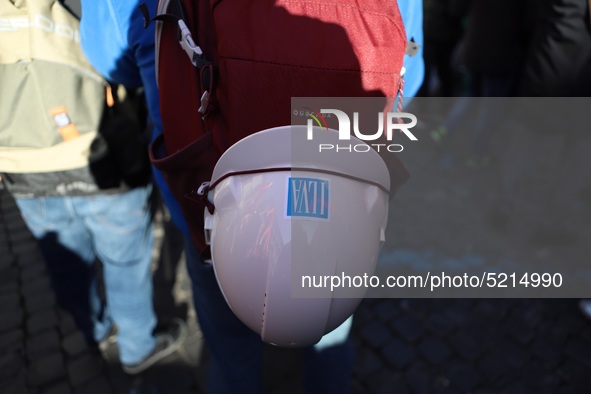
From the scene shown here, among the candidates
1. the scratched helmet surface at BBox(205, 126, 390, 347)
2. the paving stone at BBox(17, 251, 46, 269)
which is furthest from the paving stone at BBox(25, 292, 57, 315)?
the scratched helmet surface at BBox(205, 126, 390, 347)

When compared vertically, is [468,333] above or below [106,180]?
below

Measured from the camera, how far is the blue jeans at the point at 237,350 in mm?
1602

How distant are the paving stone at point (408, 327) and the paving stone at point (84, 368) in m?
1.67

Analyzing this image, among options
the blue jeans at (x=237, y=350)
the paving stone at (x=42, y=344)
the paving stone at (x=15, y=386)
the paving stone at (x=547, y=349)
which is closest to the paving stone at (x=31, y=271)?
the paving stone at (x=42, y=344)

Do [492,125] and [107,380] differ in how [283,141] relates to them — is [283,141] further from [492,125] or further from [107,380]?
[492,125]

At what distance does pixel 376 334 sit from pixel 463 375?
19.8 inches

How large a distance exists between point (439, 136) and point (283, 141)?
3734mm

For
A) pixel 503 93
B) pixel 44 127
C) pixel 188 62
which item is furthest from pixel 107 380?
pixel 503 93

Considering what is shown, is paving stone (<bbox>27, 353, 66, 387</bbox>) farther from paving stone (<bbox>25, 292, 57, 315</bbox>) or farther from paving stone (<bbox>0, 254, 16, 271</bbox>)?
paving stone (<bbox>0, 254, 16, 271</bbox>)

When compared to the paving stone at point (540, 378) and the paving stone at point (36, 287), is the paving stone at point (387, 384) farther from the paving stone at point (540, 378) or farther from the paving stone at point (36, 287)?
the paving stone at point (36, 287)

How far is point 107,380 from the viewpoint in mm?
2449

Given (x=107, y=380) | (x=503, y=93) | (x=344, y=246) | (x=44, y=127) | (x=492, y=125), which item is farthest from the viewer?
(x=492, y=125)

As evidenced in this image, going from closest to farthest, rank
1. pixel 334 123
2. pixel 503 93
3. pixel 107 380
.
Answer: pixel 334 123 → pixel 107 380 → pixel 503 93

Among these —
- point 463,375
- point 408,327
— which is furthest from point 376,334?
point 463,375
